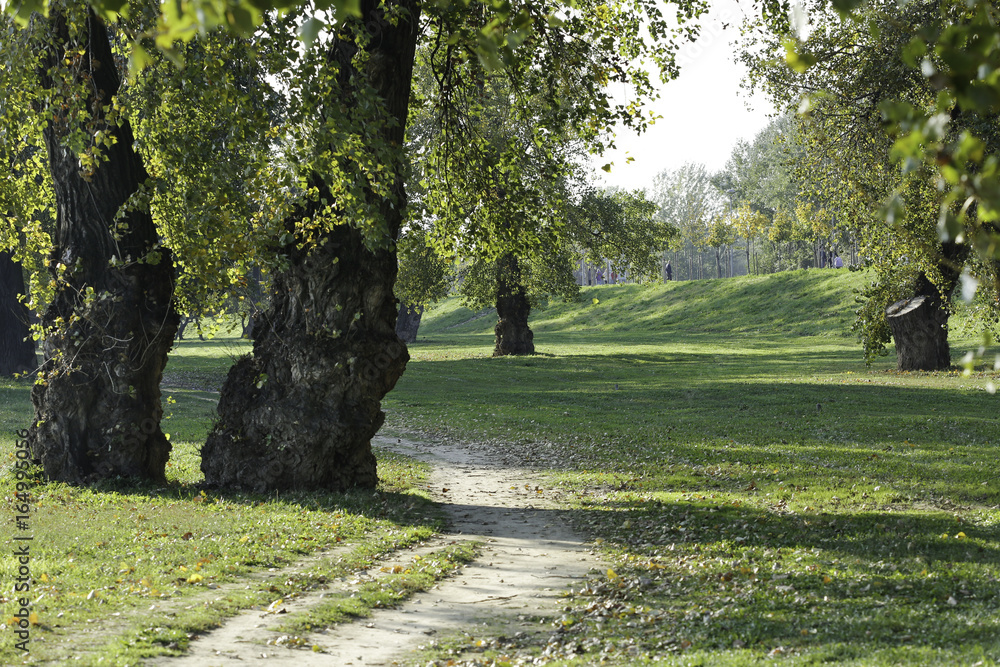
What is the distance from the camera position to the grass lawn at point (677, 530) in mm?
6863

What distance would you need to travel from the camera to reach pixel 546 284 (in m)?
39.3

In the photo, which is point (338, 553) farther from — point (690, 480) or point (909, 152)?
point (909, 152)

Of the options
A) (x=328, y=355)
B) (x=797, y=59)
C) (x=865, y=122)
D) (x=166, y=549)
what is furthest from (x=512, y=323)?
(x=797, y=59)

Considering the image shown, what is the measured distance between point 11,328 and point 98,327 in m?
20.9

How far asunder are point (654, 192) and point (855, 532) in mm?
113917

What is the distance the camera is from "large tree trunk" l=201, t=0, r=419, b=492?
12.5 metres

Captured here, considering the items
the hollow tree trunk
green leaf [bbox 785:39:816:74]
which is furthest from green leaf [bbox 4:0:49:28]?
the hollow tree trunk

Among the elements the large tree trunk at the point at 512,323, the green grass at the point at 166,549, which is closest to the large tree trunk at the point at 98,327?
the green grass at the point at 166,549

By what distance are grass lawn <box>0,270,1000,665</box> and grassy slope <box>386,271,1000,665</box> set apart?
0.04 meters

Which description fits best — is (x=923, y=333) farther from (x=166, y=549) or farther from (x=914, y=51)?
(x=914, y=51)

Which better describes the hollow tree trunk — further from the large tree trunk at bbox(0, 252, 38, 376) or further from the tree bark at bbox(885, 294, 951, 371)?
the tree bark at bbox(885, 294, 951, 371)

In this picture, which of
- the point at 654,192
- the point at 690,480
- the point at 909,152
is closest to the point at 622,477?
the point at 690,480

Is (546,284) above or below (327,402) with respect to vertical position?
above

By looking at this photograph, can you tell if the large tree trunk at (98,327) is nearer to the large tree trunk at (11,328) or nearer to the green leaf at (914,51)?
the green leaf at (914,51)
